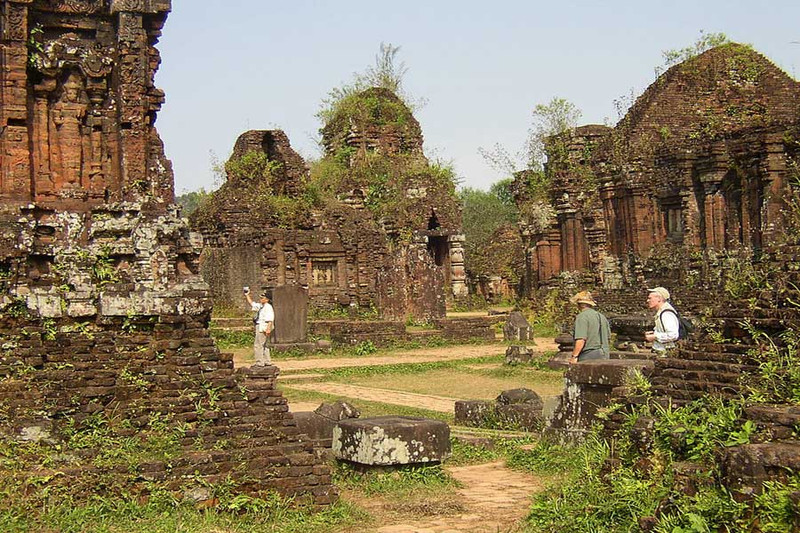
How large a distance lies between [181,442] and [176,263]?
2508mm

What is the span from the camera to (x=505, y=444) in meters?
11.9

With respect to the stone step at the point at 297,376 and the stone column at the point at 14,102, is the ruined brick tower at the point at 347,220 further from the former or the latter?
the stone column at the point at 14,102

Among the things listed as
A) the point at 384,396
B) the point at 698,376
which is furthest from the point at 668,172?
the point at 698,376

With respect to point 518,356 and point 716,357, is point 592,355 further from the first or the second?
point 518,356

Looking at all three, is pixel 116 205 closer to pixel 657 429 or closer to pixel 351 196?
pixel 657 429

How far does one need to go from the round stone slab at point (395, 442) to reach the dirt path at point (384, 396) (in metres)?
5.54

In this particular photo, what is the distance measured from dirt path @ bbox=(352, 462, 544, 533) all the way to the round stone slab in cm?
46

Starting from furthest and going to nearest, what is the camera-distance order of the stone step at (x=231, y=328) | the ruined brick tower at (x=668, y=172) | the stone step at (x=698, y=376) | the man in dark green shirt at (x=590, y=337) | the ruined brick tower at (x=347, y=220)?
the ruined brick tower at (x=347, y=220), the stone step at (x=231, y=328), the ruined brick tower at (x=668, y=172), the man in dark green shirt at (x=590, y=337), the stone step at (x=698, y=376)

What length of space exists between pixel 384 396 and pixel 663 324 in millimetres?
7840

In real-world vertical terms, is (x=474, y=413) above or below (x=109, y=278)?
below

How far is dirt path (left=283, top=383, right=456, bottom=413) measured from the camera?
16375 mm

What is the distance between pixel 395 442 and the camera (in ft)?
32.0

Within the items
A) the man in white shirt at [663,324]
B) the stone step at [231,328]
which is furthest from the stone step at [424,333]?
the man in white shirt at [663,324]

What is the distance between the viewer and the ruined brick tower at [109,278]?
898cm
